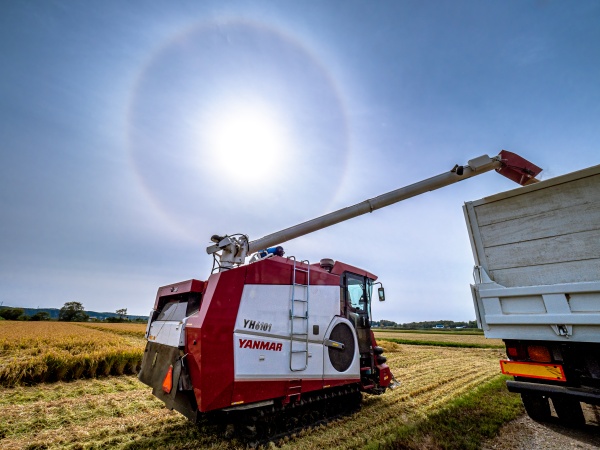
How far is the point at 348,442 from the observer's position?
389 centimetres

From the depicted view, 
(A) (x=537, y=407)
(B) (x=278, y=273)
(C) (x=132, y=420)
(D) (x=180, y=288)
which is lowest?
(C) (x=132, y=420)

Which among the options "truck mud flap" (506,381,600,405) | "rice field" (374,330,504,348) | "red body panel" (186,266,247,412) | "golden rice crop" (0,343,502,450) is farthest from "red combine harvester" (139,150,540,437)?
"rice field" (374,330,504,348)

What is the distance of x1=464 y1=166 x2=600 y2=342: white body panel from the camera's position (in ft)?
10.7

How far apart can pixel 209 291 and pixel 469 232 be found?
4.04 meters

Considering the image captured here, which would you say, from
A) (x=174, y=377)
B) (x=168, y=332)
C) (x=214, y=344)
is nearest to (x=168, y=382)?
(x=174, y=377)

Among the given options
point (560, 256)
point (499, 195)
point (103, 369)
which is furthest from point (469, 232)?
point (103, 369)

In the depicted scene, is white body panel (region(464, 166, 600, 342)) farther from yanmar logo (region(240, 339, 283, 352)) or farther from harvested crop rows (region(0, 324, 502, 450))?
yanmar logo (region(240, 339, 283, 352))

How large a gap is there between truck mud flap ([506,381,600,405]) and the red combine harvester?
2.52 metres

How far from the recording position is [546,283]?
3504mm

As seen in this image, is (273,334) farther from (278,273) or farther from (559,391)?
(559,391)

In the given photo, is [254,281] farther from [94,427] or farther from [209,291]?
[94,427]

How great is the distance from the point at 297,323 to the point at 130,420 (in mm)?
3144

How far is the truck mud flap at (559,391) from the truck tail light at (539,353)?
0.32 m

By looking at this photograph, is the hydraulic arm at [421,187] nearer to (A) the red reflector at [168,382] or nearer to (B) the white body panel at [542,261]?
(B) the white body panel at [542,261]
